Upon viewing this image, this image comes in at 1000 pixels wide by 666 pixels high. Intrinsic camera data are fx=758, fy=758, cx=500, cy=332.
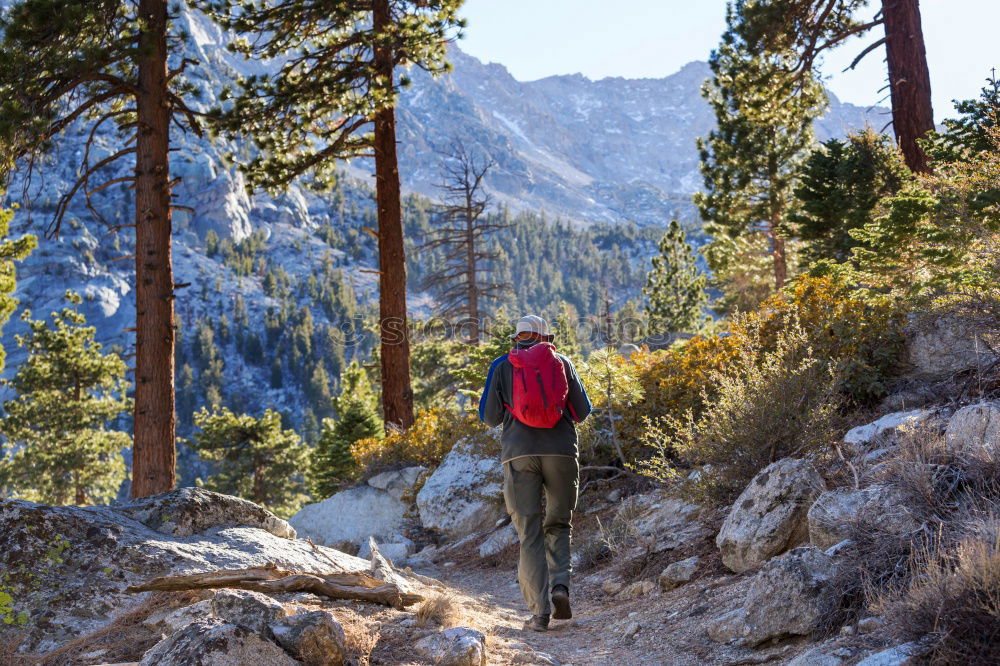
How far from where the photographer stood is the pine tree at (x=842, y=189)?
40.2ft

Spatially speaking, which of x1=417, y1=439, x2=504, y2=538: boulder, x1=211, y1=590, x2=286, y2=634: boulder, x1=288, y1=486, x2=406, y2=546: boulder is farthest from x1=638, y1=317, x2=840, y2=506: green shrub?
x1=288, y1=486, x2=406, y2=546: boulder

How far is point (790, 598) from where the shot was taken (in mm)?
3268

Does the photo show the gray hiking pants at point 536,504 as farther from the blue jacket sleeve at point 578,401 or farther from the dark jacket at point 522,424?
the blue jacket sleeve at point 578,401

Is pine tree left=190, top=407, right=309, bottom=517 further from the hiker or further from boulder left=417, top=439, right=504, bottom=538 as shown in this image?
the hiker

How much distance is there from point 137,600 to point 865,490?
3654 millimetres

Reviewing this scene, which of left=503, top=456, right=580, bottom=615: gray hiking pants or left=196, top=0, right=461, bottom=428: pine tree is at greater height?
left=196, top=0, right=461, bottom=428: pine tree

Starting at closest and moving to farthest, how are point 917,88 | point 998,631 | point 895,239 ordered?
point 998,631 → point 895,239 → point 917,88

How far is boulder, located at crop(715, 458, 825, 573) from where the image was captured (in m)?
4.21

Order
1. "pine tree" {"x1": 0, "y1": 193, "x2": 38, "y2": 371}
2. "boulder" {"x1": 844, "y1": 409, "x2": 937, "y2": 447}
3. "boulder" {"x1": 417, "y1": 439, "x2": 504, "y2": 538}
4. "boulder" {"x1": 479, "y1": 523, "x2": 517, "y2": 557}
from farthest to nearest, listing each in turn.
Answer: "pine tree" {"x1": 0, "y1": 193, "x2": 38, "y2": 371} → "boulder" {"x1": 417, "y1": 439, "x2": 504, "y2": 538} → "boulder" {"x1": 479, "y1": 523, "x2": 517, "y2": 557} → "boulder" {"x1": 844, "y1": 409, "x2": 937, "y2": 447}

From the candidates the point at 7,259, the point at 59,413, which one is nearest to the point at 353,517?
the point at 7,259

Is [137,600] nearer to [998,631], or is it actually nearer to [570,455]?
[570,455]

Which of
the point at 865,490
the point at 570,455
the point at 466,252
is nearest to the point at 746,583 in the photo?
the point at 865,490

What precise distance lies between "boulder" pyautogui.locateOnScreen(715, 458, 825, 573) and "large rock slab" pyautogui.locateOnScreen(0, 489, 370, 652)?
2414 millimetres

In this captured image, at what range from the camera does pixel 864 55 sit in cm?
1158
